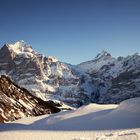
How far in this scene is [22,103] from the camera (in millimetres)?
143500

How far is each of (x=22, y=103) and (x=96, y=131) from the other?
11107cm

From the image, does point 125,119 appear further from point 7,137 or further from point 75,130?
point 7,137

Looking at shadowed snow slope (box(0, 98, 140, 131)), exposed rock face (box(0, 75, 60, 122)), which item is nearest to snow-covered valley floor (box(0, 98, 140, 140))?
shadowed snow slope (box(0, 98, 140, 131))

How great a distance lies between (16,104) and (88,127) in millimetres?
104310

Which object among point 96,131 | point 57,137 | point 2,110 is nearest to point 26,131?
point 57,137

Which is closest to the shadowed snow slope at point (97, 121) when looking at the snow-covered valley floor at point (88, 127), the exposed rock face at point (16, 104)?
the snow-covered valley floor at point (88, 127)

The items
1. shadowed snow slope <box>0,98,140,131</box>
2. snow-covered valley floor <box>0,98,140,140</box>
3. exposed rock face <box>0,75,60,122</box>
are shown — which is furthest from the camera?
exposed rock face <box>0,75,60,122</box>

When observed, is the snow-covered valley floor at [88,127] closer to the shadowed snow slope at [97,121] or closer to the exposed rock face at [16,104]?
the shadowed snow slope at [97,121]

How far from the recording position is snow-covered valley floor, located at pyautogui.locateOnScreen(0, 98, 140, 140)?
3257 centimetres

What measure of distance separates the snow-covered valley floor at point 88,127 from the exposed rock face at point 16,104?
260 feet

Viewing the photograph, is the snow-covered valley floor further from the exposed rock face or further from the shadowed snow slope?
the exposed rock face

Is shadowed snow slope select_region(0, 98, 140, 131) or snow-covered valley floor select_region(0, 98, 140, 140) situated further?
shadowed snow slope select_region(0, 98, 140, 131)

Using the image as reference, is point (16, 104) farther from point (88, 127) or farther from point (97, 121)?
point (88, 127)

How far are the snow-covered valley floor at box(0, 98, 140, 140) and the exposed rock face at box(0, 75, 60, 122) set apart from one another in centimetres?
7921
